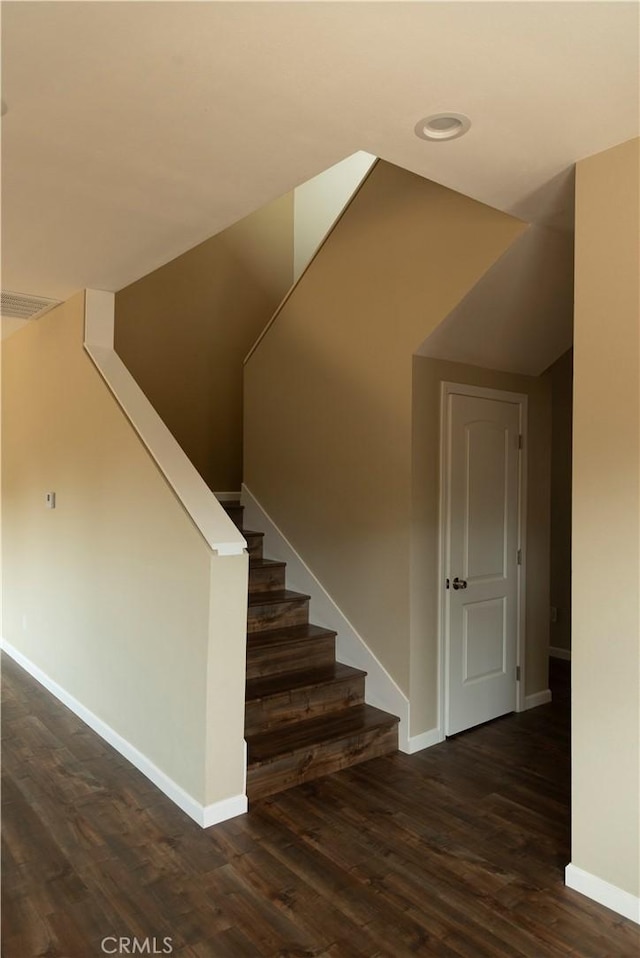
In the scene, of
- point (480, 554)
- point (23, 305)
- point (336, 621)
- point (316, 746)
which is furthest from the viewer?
point (23, 305)

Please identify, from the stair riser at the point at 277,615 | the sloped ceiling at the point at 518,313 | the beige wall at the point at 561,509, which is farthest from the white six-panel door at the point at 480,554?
the beige wall at the point at 561,509

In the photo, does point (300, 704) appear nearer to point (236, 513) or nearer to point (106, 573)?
point (106, 573)

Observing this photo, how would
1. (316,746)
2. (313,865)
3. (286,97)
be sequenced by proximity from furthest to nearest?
(316,746)
(313,865)
(286,97)

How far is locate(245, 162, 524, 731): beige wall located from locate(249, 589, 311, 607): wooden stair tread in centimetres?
20

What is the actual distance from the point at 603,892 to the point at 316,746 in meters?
1.38

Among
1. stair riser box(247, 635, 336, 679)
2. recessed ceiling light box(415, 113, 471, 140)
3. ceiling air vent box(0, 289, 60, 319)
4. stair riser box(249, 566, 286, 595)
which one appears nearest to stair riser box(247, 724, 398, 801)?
stair riser box(247, 635, 336, 679)

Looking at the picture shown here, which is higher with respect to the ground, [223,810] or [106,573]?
[106,573]

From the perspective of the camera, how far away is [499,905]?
222 cm

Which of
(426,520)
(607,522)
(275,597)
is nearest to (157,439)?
(275,597)

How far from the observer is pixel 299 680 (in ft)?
11.8

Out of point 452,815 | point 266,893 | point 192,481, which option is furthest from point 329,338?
point 266,893

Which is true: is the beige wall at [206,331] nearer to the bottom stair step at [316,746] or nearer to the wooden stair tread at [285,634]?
the wooden stair tread at [285,634]

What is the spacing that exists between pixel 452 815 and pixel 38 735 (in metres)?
2.27

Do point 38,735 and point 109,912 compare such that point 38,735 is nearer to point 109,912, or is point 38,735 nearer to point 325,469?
point 109,912
